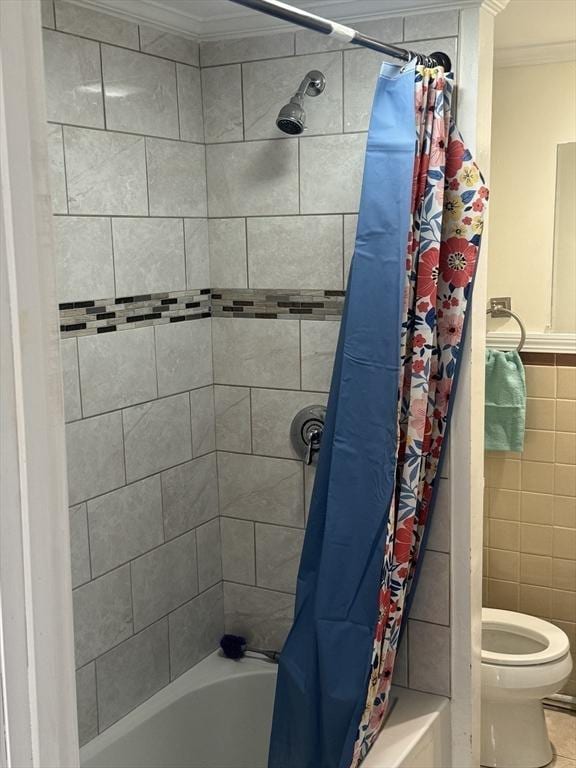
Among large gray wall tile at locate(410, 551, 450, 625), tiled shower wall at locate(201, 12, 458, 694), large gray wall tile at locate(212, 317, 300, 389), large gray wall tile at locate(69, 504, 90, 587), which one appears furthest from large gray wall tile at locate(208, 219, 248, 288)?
large gray wall tile at locate(410, 551, 450, 625)

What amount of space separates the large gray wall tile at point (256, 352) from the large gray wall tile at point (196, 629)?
693 mm

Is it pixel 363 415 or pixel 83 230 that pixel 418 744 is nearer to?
pixel 363 415

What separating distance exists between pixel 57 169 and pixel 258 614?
1.49 metres

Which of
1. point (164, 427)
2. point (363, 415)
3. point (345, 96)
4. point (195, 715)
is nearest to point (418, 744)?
point (195, 715)

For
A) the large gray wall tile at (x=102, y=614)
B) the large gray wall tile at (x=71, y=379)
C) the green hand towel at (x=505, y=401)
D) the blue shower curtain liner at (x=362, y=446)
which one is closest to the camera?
the blue shower curtain liner at (x=362, y=446)

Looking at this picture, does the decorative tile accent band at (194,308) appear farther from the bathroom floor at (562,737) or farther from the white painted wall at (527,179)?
the bathroom floor at (562,737)

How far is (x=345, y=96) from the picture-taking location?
228 centimetres

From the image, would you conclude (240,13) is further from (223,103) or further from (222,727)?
(222,727)

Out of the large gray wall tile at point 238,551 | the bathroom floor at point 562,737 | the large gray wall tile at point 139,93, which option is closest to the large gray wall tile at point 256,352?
the large gray wall tile at point 238,551

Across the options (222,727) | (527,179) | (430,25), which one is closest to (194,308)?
(430,25)

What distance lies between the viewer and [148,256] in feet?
7.54

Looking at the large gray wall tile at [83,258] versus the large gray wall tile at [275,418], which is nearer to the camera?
the large gray wall tile at [83,258]

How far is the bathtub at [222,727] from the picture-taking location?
7.27 feet

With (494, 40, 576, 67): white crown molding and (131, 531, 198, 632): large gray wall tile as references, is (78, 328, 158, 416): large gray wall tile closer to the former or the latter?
(131, 531, 198, 632): large gray wall tile
